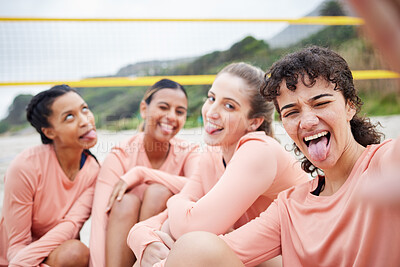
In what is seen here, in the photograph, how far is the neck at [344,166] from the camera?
1204mm

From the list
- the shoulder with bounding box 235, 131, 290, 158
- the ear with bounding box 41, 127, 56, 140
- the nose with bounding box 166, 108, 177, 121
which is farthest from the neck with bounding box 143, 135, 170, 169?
the shoulder with bounding box 235, 131, 290, 158

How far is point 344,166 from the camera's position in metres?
1.21

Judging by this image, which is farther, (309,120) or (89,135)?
(89,135)

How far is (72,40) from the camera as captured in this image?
543 centimetres

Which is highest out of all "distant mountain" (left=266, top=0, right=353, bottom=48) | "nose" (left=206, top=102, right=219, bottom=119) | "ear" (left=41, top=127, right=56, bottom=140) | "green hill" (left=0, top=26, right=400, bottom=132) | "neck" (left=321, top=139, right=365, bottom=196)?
"distant mountain" (left=266, top=0, right=353, bottom=48)

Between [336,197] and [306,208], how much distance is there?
0.13 m

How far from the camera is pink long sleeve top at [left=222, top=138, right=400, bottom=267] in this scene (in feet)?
3.17

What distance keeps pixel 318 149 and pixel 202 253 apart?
20.3 inches

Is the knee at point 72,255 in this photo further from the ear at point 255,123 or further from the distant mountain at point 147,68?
the distant mountain at point 147,68

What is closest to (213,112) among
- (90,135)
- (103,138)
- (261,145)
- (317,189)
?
(261,145)

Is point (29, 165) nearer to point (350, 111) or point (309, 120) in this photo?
point (309, 120)

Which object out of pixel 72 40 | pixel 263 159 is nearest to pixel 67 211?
pixel 263 159

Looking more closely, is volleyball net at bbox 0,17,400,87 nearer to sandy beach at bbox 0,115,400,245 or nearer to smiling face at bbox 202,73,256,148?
sandy beach at bbox 0,115,400,245

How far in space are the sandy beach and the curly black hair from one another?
192cm
